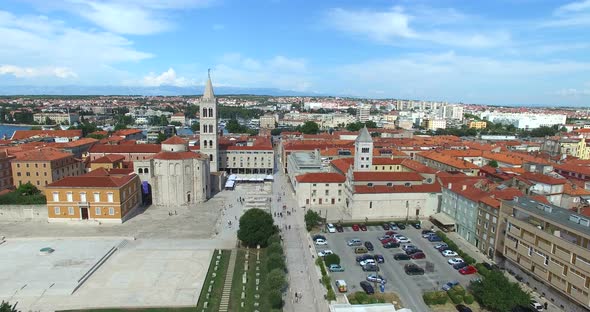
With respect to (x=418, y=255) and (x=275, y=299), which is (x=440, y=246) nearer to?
(x=418, y=255)

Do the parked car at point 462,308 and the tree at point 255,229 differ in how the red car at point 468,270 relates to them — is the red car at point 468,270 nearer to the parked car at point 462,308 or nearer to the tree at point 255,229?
the parked car at point 462,308

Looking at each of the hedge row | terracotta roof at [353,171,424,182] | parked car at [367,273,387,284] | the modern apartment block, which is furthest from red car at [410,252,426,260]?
terracotta roof at [353,171,424,182]

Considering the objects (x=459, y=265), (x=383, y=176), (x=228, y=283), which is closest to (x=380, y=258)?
(x=459, y=265)

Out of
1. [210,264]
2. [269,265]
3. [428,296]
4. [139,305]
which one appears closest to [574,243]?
[428,296]

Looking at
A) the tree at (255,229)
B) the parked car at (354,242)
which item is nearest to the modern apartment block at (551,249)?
the parked car at (354,242)

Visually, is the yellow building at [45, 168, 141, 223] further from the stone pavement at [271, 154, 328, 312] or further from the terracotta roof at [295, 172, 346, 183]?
the terracotta roof at [295, 172, 346, 183]
